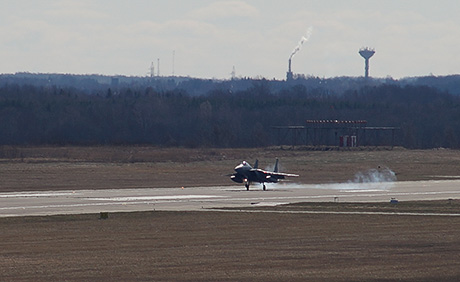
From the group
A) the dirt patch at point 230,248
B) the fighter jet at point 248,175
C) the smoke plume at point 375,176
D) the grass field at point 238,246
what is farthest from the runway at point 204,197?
the dirt patch at point 230,248

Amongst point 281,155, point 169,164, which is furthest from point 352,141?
point 169,164

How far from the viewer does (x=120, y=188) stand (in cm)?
8956

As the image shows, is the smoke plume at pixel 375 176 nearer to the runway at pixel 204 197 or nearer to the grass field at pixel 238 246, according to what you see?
the runway at pixel 204 197

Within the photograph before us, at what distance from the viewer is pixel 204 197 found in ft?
253

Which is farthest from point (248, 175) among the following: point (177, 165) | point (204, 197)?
point (177, 165)

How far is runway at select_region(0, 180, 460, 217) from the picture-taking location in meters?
65.9

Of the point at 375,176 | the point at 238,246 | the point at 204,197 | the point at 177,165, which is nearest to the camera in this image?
the point at 238,246

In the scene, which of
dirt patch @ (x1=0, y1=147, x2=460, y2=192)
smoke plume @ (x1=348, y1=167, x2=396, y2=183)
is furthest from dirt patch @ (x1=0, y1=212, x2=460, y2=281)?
smoke plume @ (x1=348, y1=167, x2=396, y2=183)

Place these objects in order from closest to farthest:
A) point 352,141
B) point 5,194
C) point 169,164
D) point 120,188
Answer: point 5,194, point 120,188, point 169,164, point 352,141

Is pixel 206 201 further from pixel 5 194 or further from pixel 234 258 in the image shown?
pixel 234 258

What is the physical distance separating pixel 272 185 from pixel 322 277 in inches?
2498

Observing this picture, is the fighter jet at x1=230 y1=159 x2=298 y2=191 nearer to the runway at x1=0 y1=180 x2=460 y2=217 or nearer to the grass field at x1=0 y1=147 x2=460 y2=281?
the runway at x1=0 y1=180 x2=460 y2=217

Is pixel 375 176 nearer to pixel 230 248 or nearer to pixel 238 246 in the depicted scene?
pixel 238 246

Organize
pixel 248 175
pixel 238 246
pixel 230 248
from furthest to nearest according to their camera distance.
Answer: pixel 248 175 < pixel 238 246 < pixel 230 248
